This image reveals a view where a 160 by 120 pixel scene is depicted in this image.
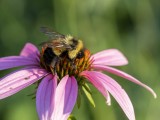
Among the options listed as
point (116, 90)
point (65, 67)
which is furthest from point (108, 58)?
point (116, 90)

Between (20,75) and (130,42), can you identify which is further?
(130,42)

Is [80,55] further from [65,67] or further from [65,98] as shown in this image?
[65,98]

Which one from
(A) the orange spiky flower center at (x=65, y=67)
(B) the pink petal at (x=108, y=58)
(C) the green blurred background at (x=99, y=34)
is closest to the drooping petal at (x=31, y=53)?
(A) the orange spiky flower center at (x=65, y=67)

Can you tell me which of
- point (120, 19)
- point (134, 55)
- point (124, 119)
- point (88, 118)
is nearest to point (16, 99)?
point (88, 118)

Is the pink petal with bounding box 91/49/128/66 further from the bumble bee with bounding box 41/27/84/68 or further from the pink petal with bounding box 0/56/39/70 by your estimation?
the pink petal with bounding box 0/56/39/70

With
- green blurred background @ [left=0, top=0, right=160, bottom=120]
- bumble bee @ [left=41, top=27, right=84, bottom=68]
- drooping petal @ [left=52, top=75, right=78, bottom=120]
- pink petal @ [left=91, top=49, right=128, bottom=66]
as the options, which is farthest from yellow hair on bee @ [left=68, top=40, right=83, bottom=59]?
green blurred background @ [left=0, top=0, right=160, bottom=120]

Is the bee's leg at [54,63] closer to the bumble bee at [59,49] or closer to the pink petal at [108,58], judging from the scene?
the bumble bee at [59,49]

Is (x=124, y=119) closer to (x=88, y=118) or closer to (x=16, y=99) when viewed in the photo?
(x=88, y=118)
